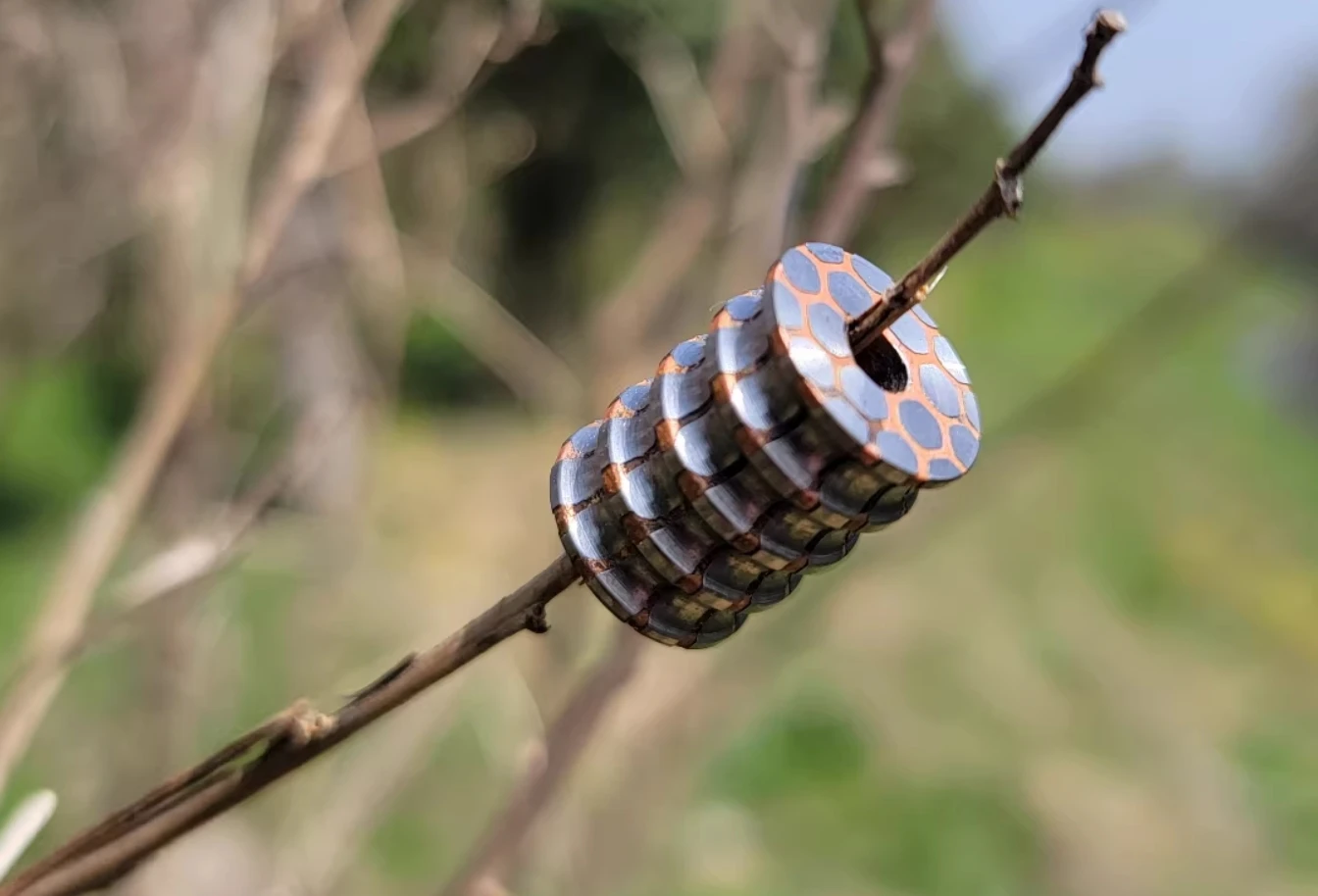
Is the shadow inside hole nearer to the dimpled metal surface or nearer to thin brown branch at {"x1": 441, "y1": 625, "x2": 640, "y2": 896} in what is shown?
the dimpled metal surface

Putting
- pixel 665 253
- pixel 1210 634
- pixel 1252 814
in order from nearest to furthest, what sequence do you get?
pixel 665 253 → pixel 1252 814 → pixel 1210 634

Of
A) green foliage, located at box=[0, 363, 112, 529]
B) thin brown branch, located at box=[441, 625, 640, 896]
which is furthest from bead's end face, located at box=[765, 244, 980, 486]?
green foliage, located at box=[0, 363, 112, 529]

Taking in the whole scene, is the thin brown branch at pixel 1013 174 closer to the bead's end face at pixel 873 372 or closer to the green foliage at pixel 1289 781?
the bead's end face at pixel 873 372

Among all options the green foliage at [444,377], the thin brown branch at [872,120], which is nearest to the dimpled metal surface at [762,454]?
the thin brown branch at [872,120]

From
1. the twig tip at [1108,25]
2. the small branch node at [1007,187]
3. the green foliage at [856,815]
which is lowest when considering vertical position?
the green foliage at [856,815]

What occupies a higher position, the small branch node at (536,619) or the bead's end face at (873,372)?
the bead's end face at (873,372)

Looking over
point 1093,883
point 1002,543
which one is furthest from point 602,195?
point 1093,883

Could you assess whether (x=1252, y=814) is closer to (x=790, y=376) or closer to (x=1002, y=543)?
(x=1002, y=543)

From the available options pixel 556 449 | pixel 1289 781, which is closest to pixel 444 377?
pixel 556 449
